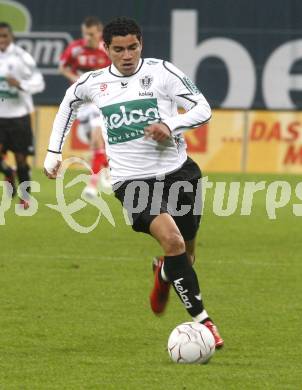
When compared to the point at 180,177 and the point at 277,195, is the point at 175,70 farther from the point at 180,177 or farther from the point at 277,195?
the point at 277,195

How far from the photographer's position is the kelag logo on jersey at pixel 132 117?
8469 mm

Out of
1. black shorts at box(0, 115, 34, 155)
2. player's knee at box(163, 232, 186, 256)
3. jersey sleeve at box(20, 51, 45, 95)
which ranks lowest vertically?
black shorts at box(0, 115, 34, 155)

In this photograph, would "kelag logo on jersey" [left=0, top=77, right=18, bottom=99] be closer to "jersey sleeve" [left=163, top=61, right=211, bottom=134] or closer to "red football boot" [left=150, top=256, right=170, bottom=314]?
"red football boot" [left=150, top=256, right=170, bottom=314]

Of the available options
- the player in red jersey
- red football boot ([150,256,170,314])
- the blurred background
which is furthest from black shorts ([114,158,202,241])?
the blurred background

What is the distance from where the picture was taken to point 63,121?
8.96 metres

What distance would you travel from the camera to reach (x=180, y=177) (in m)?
8.68

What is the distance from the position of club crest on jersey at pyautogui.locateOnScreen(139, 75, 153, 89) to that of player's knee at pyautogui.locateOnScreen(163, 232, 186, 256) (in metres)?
1.10

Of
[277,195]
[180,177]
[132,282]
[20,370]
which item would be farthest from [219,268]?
[277,195]

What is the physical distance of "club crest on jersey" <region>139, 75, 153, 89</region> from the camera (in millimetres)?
8531

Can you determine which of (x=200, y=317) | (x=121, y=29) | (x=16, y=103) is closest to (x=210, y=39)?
(x=16, y=103)

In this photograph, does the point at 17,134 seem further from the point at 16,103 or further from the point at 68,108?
the point at 68,108

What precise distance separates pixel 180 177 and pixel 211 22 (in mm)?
18505

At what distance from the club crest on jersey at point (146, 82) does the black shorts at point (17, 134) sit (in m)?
9.45

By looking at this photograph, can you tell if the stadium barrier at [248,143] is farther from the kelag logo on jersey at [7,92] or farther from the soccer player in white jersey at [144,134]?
the soccer player in white jersey at [144,134]
